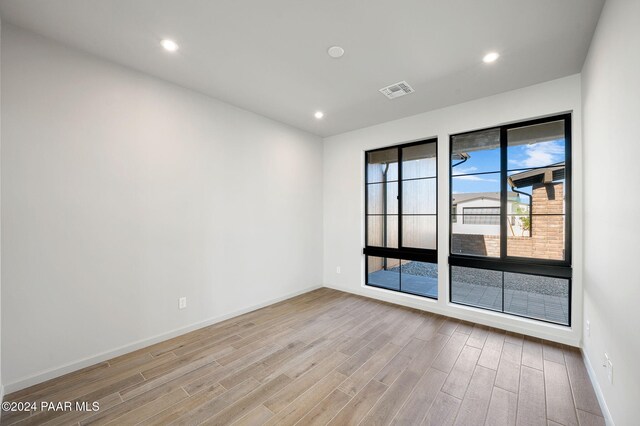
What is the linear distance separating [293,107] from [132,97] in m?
1.93

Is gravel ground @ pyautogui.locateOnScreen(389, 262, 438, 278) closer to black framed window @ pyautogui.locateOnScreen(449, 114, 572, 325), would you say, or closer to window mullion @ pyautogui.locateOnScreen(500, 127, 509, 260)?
black framed window @ pyautogui.locateOnScreen(449, 114, 572, 325)

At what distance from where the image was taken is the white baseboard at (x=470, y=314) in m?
2.93

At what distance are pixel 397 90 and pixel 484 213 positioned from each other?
2078 mm

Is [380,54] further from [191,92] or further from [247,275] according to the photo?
[247,275]

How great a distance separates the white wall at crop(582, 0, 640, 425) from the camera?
1.38 meters

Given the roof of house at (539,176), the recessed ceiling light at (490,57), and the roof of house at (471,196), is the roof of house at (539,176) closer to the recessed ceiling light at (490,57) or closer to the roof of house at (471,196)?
the roof of house at (471,196)

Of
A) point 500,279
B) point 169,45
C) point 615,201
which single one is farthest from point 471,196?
point 169,45

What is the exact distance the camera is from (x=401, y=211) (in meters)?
4.34

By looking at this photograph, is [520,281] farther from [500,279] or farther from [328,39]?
[328,39]

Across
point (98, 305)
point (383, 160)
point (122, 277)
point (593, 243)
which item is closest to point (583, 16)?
point (593, 243)

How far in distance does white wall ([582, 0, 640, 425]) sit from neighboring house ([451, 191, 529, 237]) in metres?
0.82

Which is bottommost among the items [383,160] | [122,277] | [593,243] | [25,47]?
[122,277]

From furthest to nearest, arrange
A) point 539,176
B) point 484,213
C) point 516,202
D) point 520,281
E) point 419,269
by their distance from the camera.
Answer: point 419,269 → point 520,281 → point 484,213 → point 516,202 → point 539,176

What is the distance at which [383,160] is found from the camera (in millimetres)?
4602
